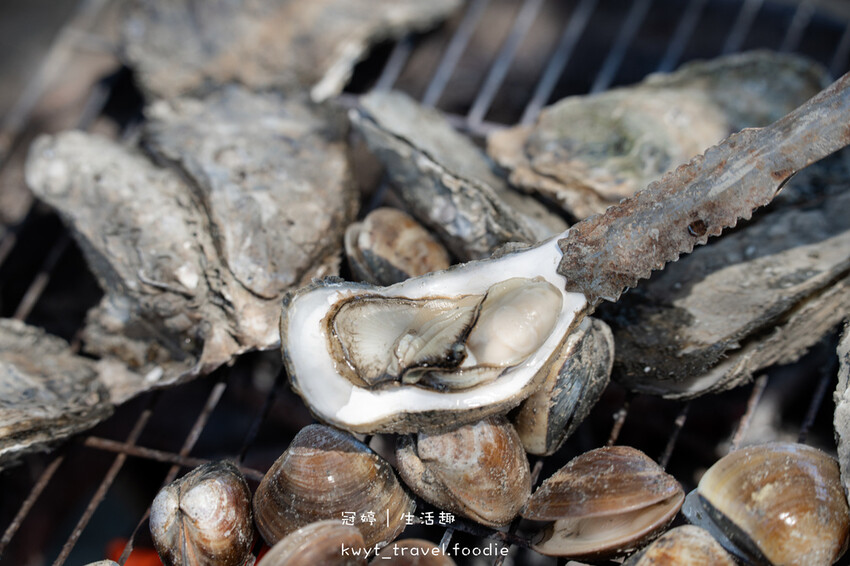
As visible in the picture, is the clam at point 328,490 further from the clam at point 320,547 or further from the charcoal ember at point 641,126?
the charcoal ember at point 641,126

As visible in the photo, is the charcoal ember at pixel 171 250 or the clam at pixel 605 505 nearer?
the clam at pixel 605 505

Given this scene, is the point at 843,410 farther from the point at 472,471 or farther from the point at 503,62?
the point at 503,62

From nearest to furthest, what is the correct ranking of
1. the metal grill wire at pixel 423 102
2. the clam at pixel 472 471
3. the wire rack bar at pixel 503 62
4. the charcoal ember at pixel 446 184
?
the clam at pixel 472 471, the charcoal ember at pixel 446 184, the metal grill wire at pixel 423 102, the wire rack bar at pixel 503 62

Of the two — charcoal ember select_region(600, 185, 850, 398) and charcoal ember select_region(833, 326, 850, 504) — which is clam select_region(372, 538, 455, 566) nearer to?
charcoal ember select_region(600, 185, 850, 398)

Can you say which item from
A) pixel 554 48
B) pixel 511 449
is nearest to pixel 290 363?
pixel 511 449

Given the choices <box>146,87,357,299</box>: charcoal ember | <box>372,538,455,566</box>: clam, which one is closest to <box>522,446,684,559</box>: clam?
<box>372,538,455,566</box>: clam

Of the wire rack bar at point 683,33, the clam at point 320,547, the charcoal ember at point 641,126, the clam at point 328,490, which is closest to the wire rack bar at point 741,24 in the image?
the wire rack bar at point 683,33

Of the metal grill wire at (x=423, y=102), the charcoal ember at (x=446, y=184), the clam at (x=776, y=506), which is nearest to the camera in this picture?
the clam at (x=776, y=506)

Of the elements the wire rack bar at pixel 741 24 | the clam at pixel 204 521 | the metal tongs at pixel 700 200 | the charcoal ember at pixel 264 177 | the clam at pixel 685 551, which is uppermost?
the wire rack bar at pixel 741 24
